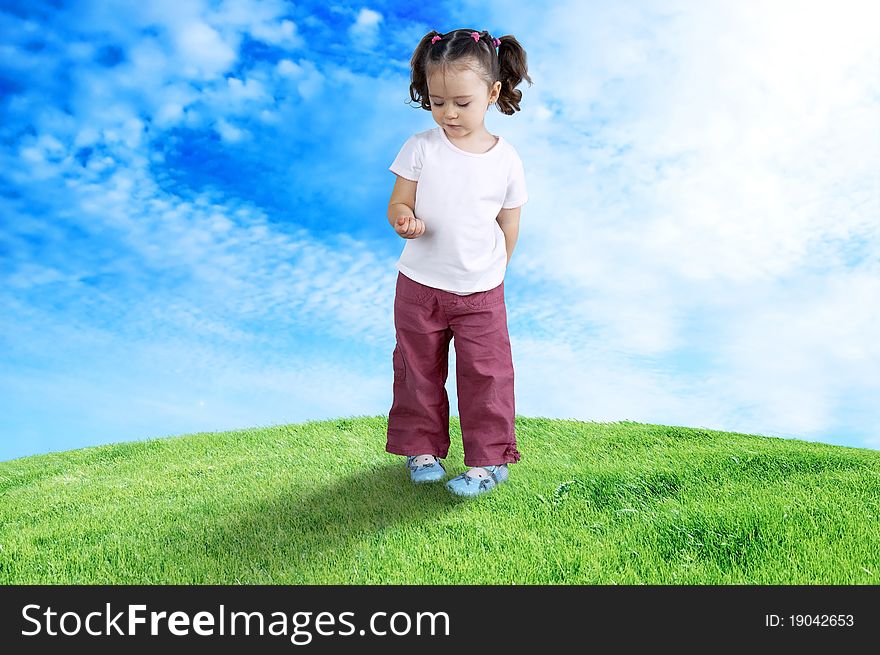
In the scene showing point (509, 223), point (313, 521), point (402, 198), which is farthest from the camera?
point (509, 223)

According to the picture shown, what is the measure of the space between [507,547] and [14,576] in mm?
1785

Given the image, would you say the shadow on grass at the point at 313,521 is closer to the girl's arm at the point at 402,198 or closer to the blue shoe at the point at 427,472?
the blue shoe at the point at 427,472

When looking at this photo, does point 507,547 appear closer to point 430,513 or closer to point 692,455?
point 430,513

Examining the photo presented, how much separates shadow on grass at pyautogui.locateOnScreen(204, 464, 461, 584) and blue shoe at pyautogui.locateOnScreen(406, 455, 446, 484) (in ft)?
0.15

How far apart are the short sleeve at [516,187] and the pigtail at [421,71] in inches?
17.6

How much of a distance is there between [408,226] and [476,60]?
2.31ft

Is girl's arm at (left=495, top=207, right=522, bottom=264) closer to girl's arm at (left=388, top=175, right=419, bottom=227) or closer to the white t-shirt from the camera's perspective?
the white t-shirt

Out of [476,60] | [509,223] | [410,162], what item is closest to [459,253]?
[509,223]

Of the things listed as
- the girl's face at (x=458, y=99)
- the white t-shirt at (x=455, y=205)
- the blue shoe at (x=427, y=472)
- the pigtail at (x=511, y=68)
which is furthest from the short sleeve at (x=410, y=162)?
the blue shoe at (x=427, y=472)

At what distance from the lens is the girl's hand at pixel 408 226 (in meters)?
3.19

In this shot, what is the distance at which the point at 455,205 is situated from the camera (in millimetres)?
3311

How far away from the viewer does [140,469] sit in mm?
4551

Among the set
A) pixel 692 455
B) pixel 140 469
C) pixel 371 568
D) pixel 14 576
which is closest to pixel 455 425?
pixel 692 455

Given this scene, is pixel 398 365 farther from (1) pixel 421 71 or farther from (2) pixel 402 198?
(1) pixel 421 71
